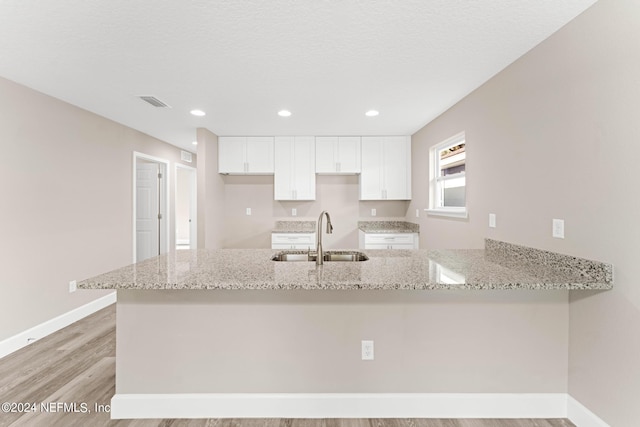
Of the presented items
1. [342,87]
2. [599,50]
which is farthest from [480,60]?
[342,87]

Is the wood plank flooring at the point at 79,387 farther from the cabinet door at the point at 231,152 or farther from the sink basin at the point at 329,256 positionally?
the cabinet door at the point at 231,152

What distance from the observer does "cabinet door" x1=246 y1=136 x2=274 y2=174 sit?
4.58 m

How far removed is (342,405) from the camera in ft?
5.86

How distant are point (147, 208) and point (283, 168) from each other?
2.54 metres

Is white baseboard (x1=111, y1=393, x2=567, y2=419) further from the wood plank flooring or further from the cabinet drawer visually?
the cabinet drawer

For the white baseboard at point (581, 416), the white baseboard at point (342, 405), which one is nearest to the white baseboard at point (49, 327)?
the white baseboard at point (342, 405)

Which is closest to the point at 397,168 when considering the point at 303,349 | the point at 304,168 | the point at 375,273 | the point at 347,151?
the point at 347,151

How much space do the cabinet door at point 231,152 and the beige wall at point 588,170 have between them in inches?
135

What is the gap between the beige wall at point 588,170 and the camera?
1.42 meters

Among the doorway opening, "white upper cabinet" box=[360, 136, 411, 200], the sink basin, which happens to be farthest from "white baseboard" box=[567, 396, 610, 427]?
the doorway opening

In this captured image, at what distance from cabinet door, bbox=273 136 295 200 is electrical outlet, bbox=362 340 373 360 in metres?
3.14

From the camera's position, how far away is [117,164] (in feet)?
13.0

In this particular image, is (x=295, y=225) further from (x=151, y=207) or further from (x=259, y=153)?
(x=151, y=207)

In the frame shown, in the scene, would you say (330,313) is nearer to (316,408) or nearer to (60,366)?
(316,408)
